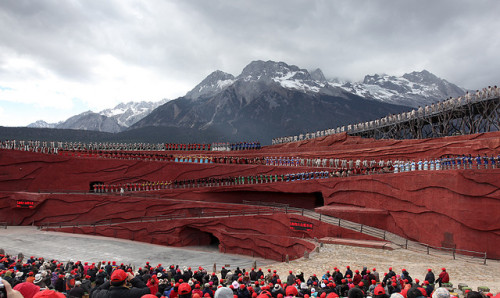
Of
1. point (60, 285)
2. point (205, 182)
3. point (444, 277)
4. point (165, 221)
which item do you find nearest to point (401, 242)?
point (444, 277)

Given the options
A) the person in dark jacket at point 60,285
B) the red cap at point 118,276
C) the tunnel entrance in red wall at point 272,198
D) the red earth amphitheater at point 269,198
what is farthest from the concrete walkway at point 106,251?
the red cap at point 118,276

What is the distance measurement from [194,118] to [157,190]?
11185cm

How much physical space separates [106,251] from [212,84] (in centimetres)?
16643

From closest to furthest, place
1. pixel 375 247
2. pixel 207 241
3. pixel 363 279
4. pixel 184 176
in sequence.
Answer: pixel 363 279 → pixel 375 247 → pixel 207 241 → pixel 184 176

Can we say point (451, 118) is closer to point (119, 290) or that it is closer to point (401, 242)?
point (401, 242)

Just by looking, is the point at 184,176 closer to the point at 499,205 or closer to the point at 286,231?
the point at 286,231

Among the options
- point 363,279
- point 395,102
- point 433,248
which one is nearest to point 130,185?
point 433,248

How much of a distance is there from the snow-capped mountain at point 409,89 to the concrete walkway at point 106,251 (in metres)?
143

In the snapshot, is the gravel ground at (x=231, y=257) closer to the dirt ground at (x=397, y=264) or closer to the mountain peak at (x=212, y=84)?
the dirt ground at (x=397, y=264)

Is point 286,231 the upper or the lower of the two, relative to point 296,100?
lower

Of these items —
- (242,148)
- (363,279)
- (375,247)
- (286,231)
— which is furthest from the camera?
(242,148)

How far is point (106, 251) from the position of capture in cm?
2702

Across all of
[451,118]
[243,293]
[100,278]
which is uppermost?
[451,118]

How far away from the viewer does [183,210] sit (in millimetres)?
34719
